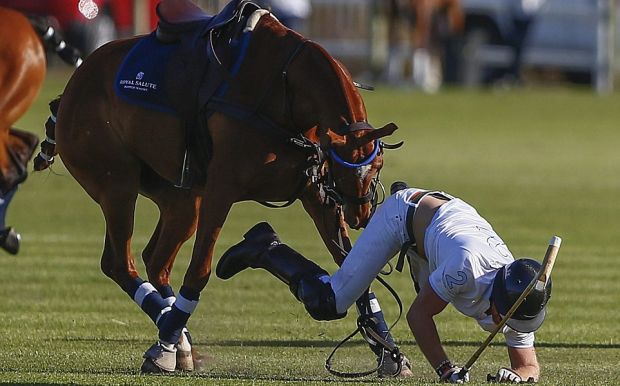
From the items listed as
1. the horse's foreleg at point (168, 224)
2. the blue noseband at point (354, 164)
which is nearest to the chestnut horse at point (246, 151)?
the blue noseband at point (354, 164)

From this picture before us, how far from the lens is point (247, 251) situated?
842cm

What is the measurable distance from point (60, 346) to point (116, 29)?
925 inches

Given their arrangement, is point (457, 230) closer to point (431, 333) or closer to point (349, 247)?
point (431, 333)

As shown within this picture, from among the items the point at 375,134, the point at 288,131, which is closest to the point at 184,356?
the point at 288,131

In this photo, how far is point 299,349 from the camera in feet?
30.9

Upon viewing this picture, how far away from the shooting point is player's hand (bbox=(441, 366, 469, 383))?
7.57m

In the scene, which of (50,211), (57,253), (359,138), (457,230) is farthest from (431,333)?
(50,211)

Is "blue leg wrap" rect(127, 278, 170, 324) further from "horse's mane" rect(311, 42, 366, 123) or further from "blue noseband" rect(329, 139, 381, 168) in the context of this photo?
"horse's mane" rect(311, 42, 366, 123)

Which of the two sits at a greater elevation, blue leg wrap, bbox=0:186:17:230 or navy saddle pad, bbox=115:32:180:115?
navy saddle pad, bbox=115:32:180:115

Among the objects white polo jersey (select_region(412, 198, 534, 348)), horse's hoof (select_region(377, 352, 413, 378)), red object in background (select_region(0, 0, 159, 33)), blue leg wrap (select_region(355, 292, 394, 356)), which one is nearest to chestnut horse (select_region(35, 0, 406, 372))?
blue leg wrap (select_region(355, 292, 394, 356))

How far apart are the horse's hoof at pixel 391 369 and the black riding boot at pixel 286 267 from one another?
0.47 m

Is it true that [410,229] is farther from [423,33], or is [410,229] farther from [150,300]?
[423,33]

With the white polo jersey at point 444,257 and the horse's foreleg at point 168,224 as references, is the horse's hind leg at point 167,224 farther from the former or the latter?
the white polo jersey at point 444,257

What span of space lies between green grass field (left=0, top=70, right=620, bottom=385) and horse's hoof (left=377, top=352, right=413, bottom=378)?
0.33 feet
